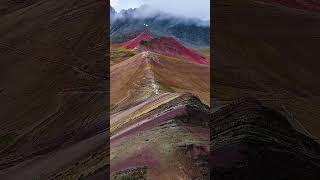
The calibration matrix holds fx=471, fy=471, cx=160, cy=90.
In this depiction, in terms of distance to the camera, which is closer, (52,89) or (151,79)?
(52,89)

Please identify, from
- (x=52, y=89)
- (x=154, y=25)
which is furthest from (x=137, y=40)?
(x=52, y=89)

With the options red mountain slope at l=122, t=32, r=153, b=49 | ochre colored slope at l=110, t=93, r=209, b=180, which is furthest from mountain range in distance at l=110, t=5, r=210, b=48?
ochre colored slope at l=110, t=93, r=209, b=180


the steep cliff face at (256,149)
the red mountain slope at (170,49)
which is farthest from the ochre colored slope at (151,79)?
the steep cliff face at (256,149)

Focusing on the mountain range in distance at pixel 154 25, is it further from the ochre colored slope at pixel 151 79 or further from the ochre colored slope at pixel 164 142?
the ochre colored slope at pixel 164 142

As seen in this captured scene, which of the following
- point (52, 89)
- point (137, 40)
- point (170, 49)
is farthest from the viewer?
point (137, 40)

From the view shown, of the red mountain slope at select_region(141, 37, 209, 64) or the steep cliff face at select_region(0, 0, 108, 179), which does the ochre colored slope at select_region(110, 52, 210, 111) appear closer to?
the red mountain slope at select_region(141, 37, 209, 64)

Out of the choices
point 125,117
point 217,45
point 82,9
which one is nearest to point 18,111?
point 82,9

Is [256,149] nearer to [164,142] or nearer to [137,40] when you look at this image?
[164,142]

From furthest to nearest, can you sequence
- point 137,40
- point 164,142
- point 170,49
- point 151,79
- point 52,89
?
Result: 1. point 137,40
2. point 170,49
3. point 151,79
4. point 164,142
5. point 52,89
